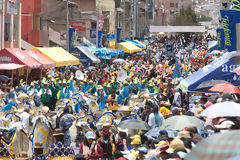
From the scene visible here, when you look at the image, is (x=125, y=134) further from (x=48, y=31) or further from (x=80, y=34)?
(x=80, y=34)

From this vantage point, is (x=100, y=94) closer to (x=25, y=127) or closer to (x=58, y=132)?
(x=25, y=127)

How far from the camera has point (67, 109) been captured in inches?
452

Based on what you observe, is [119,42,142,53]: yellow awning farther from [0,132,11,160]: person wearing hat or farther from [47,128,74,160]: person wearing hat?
[47,128,74,160]: person wearing hat

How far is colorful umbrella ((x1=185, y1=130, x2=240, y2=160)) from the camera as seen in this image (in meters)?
3.07

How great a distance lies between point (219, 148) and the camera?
311cm

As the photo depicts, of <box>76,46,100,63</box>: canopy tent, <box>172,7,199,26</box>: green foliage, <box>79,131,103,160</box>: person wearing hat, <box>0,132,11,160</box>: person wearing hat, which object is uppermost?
<box>172,7,199,26</box>: green foliage

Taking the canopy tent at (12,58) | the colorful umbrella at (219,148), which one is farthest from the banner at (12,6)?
the colorful umbrella at (219,148)

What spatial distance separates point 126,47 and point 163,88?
144ft

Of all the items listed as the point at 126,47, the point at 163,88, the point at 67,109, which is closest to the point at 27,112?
the point at 67,109

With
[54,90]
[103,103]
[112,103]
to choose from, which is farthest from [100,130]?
[54,90]

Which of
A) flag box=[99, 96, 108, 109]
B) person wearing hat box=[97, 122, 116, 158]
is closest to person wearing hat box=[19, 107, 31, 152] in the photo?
person wearing hat box=[97, 122, 116, 158]

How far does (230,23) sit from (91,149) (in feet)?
29.5

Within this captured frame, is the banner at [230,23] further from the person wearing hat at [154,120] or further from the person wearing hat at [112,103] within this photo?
the person wearing hat at [154,120]

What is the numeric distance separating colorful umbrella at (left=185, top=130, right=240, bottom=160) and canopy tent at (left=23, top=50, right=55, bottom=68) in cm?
2864
